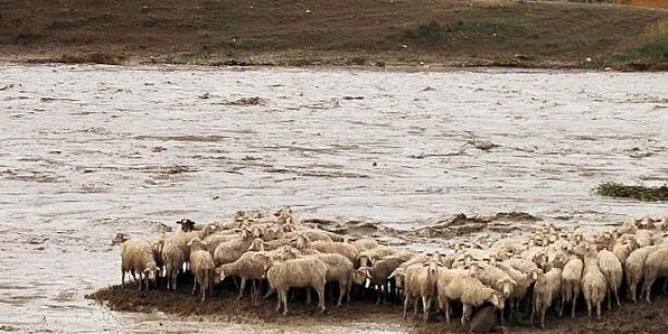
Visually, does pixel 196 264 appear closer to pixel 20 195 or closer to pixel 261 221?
pixel 261 221

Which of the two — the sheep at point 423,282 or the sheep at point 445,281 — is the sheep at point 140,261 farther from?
the sheep at point 445,281

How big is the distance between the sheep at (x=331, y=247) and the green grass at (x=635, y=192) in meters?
7.79

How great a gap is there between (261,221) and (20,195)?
649 centimetres

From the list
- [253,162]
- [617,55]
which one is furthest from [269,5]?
[253,162]

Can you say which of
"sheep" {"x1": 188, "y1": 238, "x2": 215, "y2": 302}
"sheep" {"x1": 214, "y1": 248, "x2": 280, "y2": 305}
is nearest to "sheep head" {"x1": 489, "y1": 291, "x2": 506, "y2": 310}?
"sheep" {"x1": 214, "y1": 248, "x2": 280, "y2": 305}

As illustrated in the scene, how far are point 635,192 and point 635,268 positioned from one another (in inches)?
306

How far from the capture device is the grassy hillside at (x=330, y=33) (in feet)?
164

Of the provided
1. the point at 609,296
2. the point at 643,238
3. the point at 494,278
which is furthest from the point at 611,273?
the point at 494,278

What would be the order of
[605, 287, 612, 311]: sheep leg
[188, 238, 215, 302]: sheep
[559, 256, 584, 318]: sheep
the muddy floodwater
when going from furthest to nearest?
the muddy floodwater
[188, 238, 215, 302]: sheep
[605, 287, 612, 311]: sheep leg
[559, 256, 584, 318]: sheep

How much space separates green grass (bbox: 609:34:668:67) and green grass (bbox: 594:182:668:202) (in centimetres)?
3029

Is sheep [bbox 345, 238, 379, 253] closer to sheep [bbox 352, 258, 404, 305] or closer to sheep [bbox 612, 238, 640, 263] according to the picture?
sheep [bbox 352, 258, 404, 305]

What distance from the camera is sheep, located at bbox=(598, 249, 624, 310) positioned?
12.2 metres

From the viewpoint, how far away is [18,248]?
15.4m

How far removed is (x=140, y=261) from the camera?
42.6 ft
